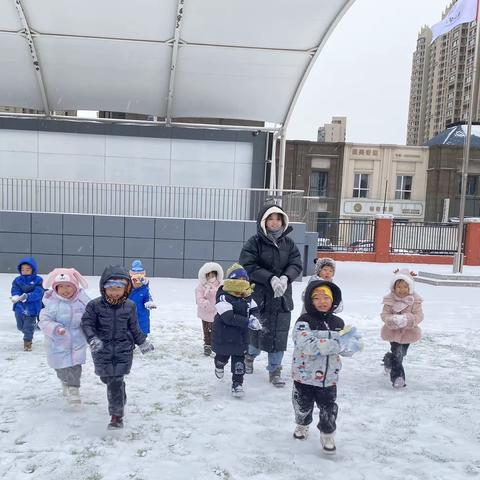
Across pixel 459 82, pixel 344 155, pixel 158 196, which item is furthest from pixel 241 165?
pixel 459 82

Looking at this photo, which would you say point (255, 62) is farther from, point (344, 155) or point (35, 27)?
point (344, 155)

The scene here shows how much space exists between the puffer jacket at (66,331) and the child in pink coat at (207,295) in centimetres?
197

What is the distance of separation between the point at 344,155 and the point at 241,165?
82.1 feet

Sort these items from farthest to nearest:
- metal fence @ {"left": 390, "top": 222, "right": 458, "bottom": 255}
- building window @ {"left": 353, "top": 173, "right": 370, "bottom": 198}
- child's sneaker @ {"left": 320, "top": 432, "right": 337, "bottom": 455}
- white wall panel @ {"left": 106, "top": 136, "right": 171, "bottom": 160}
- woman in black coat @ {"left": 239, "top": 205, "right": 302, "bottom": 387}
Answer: building window @ {"left": 353, "top": 173, "right": 370, "bottom": 198}, metal fence @ {"left": 390, "top": 222, "right": 458, "bottom": 255}, white wall panel @ {"left": 106, "top": 136, "right": 171, "bottom": 160}, woman in black coat @ {"left": 239, "top": 205, "right": 302, "bottom": 387}, child's sneaker @ {"left": 320, "top": 432, "right": 337, "bottom": 455}

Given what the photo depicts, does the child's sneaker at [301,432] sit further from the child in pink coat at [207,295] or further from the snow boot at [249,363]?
the child in pink coat at [207,295]

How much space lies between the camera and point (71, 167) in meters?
13.2

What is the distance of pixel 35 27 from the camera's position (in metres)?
11.2

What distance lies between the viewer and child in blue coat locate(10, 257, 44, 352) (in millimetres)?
5715

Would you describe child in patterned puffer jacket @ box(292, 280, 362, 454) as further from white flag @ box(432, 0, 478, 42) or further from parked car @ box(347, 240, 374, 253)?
parked car @ box(347, 240, 374, 253)

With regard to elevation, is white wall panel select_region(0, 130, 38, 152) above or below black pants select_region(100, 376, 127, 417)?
above

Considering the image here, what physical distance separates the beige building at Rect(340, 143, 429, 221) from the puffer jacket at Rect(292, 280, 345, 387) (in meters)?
34.6

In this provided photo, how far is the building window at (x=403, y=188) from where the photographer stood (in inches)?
1484

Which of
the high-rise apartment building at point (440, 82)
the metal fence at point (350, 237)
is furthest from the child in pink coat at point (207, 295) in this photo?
the high-rise apartment building at point (440, 82)

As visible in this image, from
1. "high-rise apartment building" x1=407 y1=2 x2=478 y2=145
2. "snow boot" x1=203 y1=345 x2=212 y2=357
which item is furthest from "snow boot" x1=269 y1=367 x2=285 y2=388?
"high-rise apartment building" x1=407 y1=2 x2=478 y2=145
